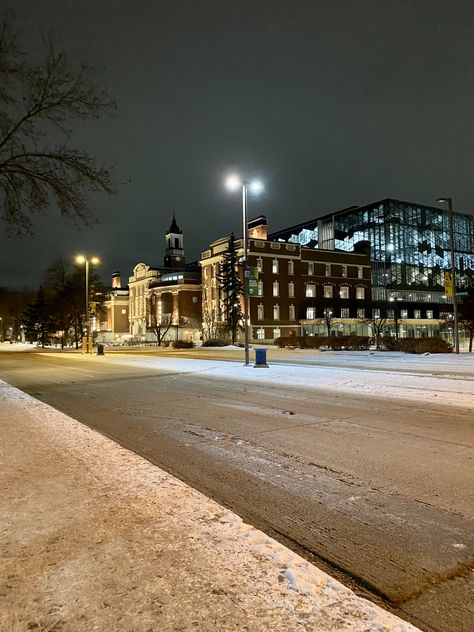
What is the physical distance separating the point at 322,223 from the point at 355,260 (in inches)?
972

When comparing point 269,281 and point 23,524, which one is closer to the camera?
point 23,524

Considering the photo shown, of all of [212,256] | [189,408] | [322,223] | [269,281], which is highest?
[322,223]

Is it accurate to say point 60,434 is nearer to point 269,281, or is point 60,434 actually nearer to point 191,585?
point 191,585

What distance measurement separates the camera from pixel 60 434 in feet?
25.5

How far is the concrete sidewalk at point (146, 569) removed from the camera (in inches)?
108

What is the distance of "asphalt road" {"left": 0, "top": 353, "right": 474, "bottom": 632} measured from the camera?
3430mm

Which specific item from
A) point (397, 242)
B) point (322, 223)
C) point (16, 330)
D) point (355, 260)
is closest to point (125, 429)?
point (355, 260)

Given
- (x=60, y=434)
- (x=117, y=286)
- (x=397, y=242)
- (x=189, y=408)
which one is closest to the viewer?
(x=60, y=434)

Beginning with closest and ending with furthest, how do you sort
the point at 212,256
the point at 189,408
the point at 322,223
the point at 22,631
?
the point at 22,631 → the point at 189,408 → the point at 212,256 → the point at 322,223

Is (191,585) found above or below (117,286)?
below

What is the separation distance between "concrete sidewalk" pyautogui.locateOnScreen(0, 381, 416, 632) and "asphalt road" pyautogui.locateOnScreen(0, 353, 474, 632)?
382mm

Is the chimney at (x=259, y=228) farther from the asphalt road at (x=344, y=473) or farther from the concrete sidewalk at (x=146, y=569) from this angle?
the concrete sidewalk at (x=146, y=569)

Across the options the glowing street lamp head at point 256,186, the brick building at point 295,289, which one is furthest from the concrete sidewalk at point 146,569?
the brick building at point 295,289

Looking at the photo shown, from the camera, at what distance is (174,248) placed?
396 ft
